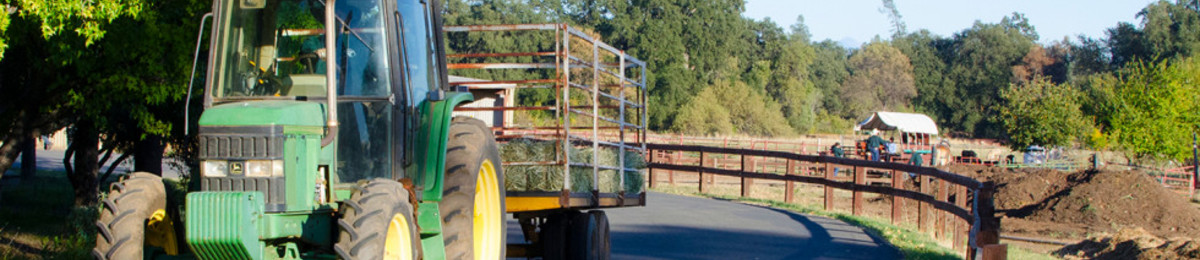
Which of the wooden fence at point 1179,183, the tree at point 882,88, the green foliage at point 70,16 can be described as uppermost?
the tree at point 882,88

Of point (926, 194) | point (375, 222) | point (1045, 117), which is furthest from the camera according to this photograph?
point (1045, 117)

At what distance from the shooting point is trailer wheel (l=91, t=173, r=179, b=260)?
511cm

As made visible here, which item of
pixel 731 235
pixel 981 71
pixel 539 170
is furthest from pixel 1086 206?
pixel 981 71

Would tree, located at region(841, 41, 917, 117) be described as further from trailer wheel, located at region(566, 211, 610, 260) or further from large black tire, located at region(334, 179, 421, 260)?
large black tire, located at region(334, 179, 421, 260)

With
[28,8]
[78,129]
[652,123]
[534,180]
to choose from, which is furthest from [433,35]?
[652,123]

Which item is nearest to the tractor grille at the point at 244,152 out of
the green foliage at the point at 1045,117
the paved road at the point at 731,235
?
the paved road at the point at 731,235

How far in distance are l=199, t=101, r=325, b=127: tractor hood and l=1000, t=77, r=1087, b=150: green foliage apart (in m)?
47.0

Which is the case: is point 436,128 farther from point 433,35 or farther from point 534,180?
point 534,180

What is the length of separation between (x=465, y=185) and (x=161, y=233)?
66.7 inches

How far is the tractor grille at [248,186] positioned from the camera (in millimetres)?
5246

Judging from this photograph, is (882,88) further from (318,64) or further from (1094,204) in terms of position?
(318,64)

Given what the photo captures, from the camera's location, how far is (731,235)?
14234 mm

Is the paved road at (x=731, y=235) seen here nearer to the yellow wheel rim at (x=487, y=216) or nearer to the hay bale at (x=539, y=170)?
the hay bale at (x=539, y=170)

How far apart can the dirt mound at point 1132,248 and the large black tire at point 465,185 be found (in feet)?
31.5
